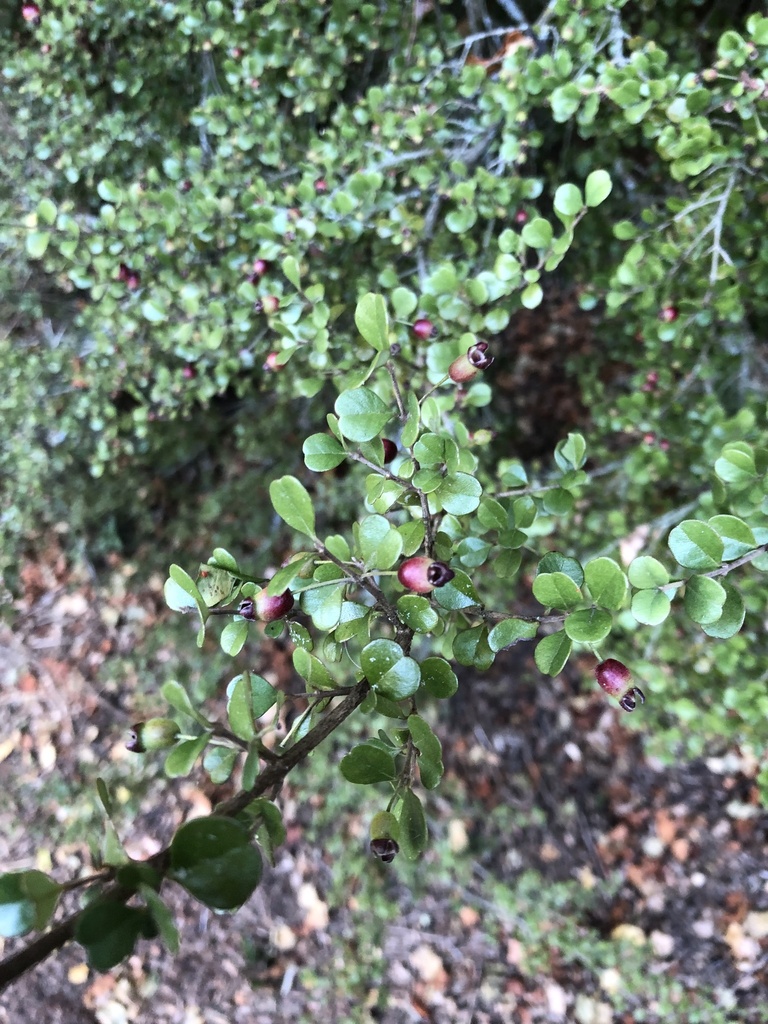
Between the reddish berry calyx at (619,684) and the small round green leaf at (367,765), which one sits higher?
the small round green leaf at (367,765)

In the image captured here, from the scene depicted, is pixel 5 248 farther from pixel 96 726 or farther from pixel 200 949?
pixel 200 949

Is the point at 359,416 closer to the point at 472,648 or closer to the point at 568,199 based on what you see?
the point at 472,648

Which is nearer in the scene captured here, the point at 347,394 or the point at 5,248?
the point at 347,394

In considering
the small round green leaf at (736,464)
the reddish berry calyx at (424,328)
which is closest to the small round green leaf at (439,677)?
the small round green leaf at (736,464)

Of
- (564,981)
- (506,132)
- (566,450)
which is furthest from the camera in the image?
(564,981)

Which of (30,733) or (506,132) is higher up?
(506,132)

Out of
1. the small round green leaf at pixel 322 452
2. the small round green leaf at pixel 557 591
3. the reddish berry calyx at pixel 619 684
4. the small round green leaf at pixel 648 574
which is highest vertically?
the small round green leaf at pixel 322 452

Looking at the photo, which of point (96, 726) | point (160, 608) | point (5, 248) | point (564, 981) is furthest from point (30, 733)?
point (564, 981)

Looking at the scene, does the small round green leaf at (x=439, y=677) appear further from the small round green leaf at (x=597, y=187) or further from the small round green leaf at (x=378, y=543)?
the small round green leaf at (x=597, y=187)
